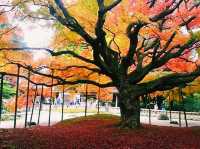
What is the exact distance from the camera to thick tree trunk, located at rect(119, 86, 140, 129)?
62.2 feet

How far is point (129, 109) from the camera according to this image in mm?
19125

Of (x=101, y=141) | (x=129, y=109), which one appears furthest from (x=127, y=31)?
(x=101, y=141)

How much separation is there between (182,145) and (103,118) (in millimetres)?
13003

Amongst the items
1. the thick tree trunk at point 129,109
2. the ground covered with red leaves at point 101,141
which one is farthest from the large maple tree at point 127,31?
the ground covered with red leaves at point 101,141

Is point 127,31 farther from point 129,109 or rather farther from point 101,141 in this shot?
point 101,141

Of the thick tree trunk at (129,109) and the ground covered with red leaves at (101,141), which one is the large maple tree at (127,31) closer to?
the thick tree trunk at (129,109)

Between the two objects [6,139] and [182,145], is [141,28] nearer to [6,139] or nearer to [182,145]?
[182,145]

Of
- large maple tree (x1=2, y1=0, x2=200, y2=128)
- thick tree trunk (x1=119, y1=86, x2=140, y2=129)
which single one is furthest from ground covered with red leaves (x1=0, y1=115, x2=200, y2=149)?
large maple tree (x1=2, y1=0, x2=200, y2=128)

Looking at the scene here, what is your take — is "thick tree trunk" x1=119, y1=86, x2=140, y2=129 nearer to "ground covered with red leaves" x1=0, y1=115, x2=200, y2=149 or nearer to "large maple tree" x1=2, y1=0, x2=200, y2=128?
"large maple tree" x1=2, y1=0, x2=200, y2=128

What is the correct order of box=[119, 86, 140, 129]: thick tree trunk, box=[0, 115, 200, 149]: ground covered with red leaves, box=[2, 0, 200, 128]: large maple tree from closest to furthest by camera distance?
box=[0, 115, 200, 149]: ground covered with red leaves < box=[2, 0, 200, 128]: large maple tree < box=[119, 86, 140, 129]: thick tree trunk

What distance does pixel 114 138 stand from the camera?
1481cm

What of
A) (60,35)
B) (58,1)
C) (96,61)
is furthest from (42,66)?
(58,1)

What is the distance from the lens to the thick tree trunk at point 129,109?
18953mm

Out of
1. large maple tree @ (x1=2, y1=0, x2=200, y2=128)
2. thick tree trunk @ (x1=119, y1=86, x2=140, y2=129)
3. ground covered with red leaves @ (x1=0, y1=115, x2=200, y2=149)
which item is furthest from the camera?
thick tree trunk @ (x1=119, y1=86, x2=140, y2=129)
